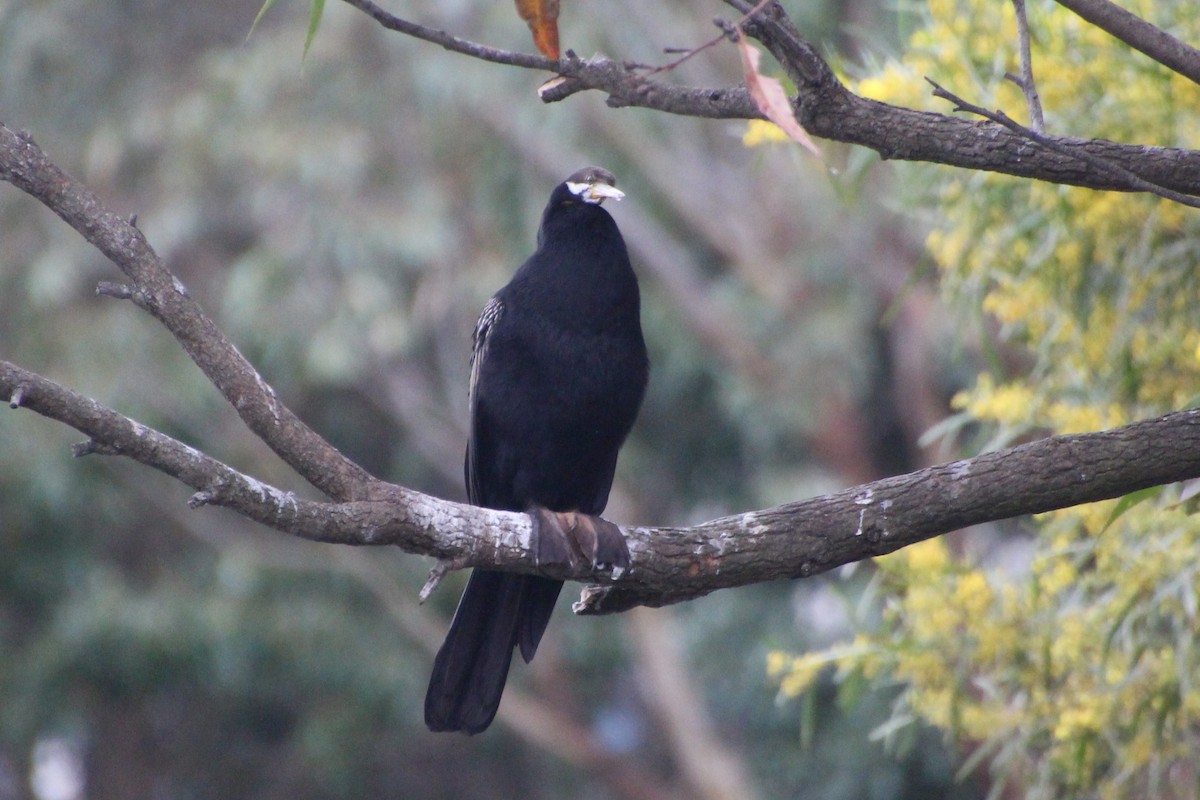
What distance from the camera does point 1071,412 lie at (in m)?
3.35

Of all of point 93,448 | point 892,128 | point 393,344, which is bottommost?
point 93,448

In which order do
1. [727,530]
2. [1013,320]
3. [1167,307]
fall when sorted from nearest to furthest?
[727,530] → [1167,307] → [1013,320]

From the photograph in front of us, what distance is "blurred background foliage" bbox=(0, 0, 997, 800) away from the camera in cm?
772

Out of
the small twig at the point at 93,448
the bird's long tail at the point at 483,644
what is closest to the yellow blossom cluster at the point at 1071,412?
the bird's long tail at the point at 483,644

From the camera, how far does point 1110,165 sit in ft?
7.19

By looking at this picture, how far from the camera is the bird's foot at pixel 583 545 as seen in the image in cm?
249

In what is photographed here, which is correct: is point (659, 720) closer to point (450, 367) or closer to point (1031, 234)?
point (450, 367)

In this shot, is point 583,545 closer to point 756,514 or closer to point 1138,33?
point 756,514

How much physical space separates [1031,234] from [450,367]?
5.60 metres

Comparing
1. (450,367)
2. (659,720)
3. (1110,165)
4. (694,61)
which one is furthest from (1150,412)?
(659,720)

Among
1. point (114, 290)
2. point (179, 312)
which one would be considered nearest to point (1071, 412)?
point (179, 312)

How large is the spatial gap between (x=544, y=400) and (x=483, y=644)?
59 centimetres

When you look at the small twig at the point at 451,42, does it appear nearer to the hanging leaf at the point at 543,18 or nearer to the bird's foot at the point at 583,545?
the hanging leaf at the point at 543,18

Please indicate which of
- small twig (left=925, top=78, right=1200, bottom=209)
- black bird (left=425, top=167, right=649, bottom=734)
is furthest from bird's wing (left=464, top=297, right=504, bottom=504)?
small twig (left=925, top=78, right=1200, bottom=209)
